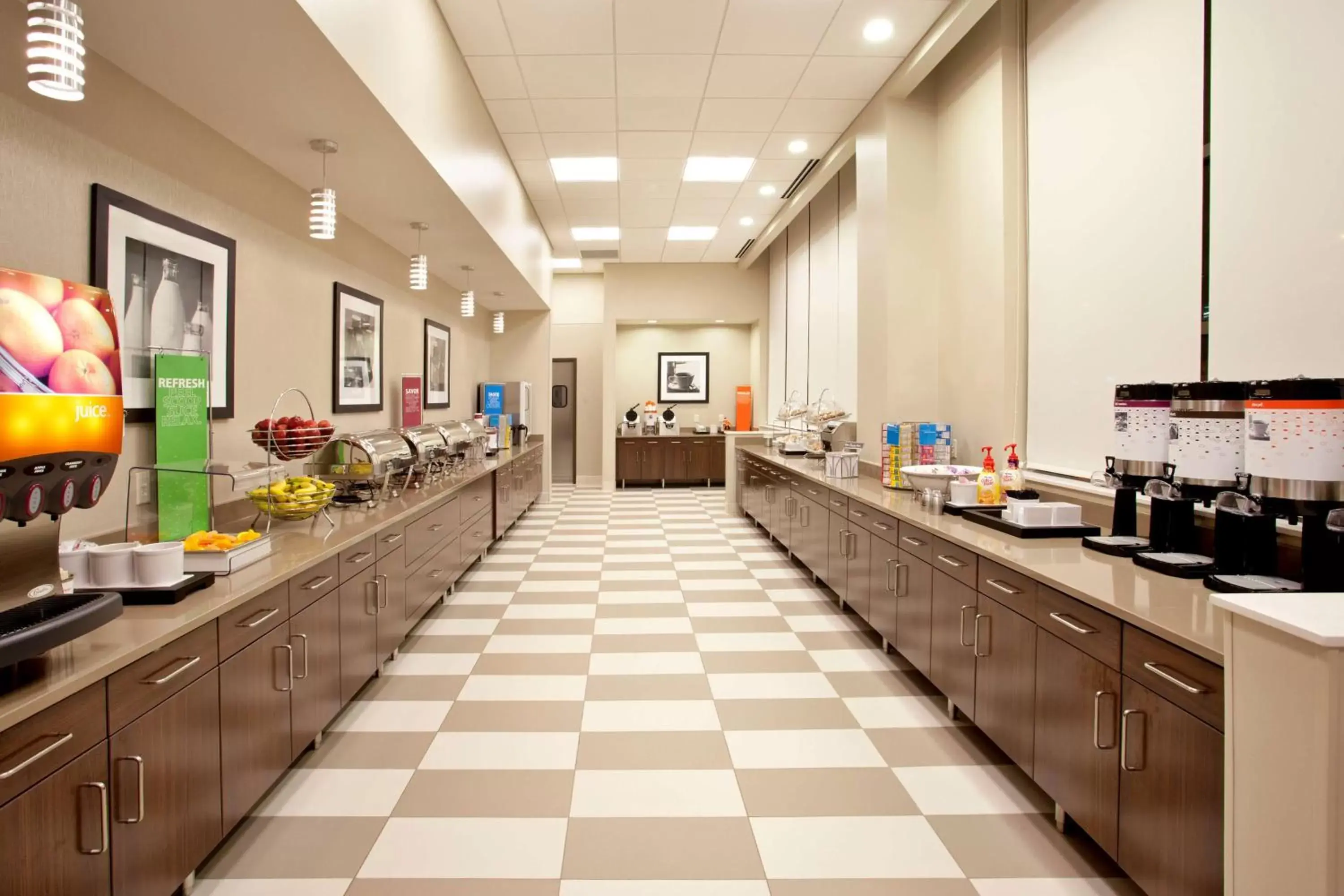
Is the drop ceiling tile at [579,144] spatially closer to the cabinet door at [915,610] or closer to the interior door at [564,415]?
the cabinet door at [915,610]

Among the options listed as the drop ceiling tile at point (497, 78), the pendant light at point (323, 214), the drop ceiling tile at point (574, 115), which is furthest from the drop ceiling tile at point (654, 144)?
the pendant light at point (323, 214)

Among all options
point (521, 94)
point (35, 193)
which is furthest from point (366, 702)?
point (521, 94)

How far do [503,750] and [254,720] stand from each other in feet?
3.02

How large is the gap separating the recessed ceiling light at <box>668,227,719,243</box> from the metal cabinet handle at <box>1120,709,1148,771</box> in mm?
7863

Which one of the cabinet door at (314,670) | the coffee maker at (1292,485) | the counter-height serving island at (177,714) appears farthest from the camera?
the cabinet door at (314,670)

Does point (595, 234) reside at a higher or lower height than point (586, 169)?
higher

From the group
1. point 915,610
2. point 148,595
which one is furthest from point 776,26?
point 148,595

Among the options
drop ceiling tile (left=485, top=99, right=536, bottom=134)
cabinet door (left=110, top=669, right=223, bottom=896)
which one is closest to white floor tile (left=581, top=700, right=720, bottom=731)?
cabinet door (left=110, top=669, right=223, bottom=896)

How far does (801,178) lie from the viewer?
7.06 m

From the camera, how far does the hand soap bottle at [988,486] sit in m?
3.46

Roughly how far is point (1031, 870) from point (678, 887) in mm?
1011

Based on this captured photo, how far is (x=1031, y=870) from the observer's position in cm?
202

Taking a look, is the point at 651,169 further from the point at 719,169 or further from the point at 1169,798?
the point at 1169,798

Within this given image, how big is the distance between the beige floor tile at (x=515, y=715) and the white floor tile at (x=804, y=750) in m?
0.68
